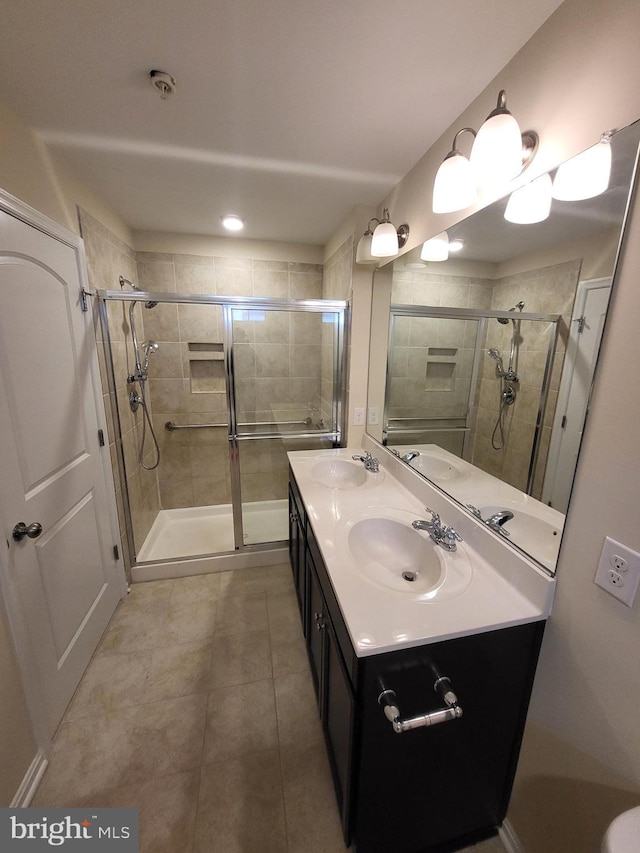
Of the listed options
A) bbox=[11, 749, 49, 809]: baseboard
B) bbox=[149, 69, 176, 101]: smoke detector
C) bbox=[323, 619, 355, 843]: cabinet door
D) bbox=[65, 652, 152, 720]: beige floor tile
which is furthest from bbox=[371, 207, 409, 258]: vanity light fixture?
bbox=[11, 749, 49, 809]: baseboard

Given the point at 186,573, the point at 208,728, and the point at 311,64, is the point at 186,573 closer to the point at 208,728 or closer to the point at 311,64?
the point at 208,728

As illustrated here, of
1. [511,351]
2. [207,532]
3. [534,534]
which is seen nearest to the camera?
[534,534]

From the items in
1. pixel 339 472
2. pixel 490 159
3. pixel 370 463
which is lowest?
pixel 339 472

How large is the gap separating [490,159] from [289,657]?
7.34 ft

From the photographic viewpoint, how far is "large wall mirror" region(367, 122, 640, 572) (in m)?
0.81

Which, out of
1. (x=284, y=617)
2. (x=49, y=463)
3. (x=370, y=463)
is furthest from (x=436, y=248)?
(x=284, y=617)

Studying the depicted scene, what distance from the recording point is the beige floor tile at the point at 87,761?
45.8 inches

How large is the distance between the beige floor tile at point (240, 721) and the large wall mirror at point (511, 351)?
4.23 ft

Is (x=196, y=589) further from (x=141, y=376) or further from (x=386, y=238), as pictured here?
(x=386, y=238)

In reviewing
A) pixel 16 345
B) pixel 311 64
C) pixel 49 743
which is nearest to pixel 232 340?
pixel 16 345

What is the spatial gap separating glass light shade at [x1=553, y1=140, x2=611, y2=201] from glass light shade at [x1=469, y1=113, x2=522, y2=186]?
130 millimetres

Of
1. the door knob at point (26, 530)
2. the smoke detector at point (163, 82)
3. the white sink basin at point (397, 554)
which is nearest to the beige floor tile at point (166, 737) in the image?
the door knob at point (26, 530)

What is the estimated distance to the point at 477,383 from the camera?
4.24 feet

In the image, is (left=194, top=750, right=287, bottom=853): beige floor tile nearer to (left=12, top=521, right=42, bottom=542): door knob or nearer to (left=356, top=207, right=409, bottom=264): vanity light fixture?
(left=12, top=521, right=42, bottom=542): door knob
